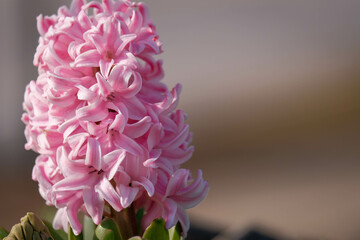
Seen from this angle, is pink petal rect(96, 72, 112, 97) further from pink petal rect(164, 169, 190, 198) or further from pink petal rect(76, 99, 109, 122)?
pink petal rect(164, 169, 190, 198)

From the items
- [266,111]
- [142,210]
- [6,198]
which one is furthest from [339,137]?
[142,210]

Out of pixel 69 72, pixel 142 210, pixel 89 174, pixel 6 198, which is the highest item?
pixel 69 72

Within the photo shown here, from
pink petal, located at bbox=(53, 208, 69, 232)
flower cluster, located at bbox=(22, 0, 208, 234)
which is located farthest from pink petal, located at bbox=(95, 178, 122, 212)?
pink petal, located at bbox=(53, 208, 69, 232)

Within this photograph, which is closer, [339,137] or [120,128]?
[120,128]

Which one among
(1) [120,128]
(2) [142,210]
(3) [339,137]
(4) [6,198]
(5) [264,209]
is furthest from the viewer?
(3) [339,137]

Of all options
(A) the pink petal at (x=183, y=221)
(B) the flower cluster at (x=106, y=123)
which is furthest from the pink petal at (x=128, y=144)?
(A) the pink petal at (x=183, y=221)

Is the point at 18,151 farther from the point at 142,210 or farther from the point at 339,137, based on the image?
the point at 142,210

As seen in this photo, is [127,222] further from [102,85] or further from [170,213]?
[102,85]
